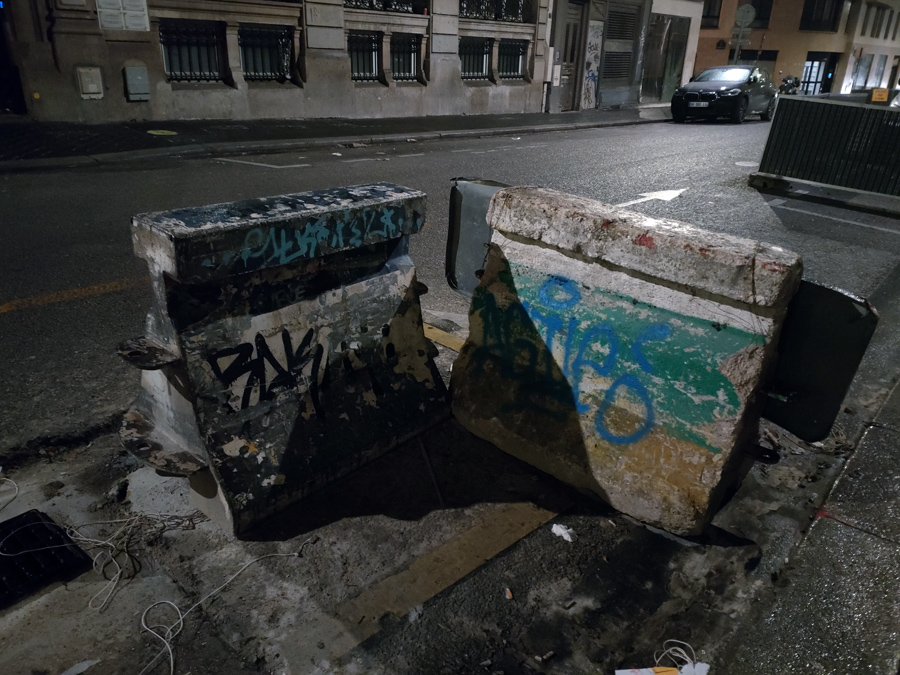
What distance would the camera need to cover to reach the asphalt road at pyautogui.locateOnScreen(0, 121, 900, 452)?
3.75 m

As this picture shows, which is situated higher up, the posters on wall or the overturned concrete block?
the posters on wall

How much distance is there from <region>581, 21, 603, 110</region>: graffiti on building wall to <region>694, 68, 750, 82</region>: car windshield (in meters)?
3.68

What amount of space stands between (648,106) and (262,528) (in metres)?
26.1

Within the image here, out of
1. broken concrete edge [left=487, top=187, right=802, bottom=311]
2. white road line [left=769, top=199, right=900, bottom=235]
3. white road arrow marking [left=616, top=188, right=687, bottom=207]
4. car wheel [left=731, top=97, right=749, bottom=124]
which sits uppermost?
broken concrete edge [left=487, top=187, right=802, bottom=311]

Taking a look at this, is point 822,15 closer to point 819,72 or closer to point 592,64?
point 819,72

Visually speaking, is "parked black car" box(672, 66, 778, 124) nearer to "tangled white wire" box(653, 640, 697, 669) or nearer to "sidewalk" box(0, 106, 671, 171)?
"sidewalk" box(0, 106, 671, 171)

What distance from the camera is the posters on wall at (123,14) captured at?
481 inches

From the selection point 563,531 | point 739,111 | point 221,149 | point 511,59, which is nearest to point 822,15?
point 739,111

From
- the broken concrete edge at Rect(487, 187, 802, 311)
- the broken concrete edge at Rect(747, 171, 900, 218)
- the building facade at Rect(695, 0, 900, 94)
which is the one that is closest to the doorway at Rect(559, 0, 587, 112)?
the broken concrete edge at Rect(747, 171, 900, 218)

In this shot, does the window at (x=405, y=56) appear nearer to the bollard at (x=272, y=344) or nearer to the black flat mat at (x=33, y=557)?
the bollard at (x=272, y=344)

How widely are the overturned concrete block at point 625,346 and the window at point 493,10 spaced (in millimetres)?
17684

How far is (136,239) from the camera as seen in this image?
2.42 m

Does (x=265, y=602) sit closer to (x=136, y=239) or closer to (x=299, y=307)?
(x=299, y=307)

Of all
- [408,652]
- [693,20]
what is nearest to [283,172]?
[408,652]
